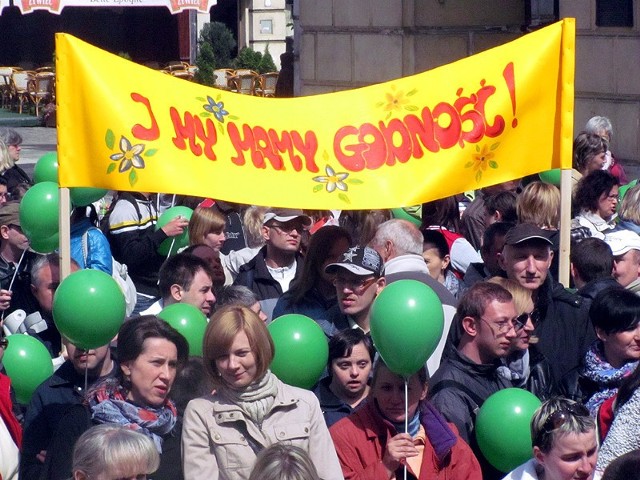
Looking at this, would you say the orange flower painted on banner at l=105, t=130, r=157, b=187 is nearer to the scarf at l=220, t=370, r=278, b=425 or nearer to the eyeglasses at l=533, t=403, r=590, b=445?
the scarf at l=220, t=370, r=278, b=425

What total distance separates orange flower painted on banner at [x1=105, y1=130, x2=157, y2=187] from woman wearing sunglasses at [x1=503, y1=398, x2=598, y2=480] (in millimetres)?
2398

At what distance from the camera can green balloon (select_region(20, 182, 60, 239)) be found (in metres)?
6.34

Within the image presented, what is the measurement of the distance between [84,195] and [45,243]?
14.6 inches

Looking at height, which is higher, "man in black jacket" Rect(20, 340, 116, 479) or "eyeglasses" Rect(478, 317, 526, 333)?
"eyeglasses" Rect(478, 317, 526, 333)

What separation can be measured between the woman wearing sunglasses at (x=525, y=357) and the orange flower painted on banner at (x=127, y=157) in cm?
170

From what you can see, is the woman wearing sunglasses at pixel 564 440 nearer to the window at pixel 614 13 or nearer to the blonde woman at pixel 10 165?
the blonde woman at pixel 10 165

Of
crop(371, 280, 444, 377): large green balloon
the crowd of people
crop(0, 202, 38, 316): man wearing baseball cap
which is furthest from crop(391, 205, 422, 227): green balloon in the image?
crop(371, 280, 444, 377): large green balloon

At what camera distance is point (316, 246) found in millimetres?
5926

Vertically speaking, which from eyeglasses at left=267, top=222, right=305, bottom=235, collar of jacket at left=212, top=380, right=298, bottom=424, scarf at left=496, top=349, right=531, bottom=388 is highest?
eyeglasses at left=267, top=222, right=305, bottom=235

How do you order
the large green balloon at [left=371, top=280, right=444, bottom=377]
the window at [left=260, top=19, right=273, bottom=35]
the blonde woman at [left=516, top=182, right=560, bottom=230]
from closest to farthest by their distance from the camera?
the large green balloon at [left=371, top=280, right=444, bottom=377]
the blonde woman at [left=516, top=182, right=560, bottom=230]
the window at [left=260, top=19, right=273, bottom=35]

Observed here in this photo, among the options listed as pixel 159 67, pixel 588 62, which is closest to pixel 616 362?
pixel 588 62

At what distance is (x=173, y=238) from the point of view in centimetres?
725

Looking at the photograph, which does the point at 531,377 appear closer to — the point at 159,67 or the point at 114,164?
the point at 114,164

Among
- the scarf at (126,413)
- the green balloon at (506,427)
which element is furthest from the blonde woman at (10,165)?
the green balloon at (506,427)
